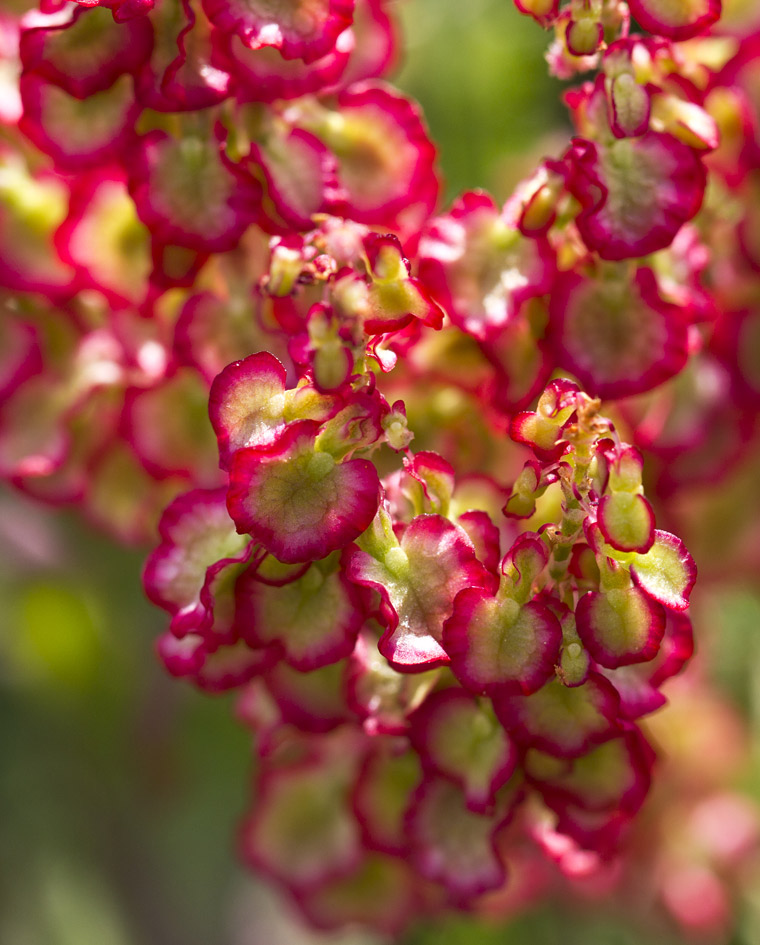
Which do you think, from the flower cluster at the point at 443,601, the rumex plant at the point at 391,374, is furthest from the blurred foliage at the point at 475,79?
the flower cluster at the point at 443,601

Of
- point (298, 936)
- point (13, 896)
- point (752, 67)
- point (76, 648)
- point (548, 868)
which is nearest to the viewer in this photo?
point (752, 67)

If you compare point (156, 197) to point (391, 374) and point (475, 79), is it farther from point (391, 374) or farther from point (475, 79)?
point (475, 79)

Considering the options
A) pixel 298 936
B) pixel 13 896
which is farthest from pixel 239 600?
pixel 298 936

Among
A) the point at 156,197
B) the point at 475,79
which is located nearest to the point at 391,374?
the point at 156,197

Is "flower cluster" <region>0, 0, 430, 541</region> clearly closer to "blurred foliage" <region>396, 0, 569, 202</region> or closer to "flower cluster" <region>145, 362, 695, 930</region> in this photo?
"flower cluster" <region>145, 362, 695, 930</region>

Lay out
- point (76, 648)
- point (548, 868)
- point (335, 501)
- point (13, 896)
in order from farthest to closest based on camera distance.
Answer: point (13, 896) → point (76, 648) → point (548, 868) → point (335, 501)

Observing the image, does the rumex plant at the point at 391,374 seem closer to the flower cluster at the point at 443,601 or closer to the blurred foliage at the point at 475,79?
the flower cluster at the point at 443,601

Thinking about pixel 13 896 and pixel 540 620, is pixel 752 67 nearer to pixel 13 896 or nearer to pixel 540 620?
pixel 540 620

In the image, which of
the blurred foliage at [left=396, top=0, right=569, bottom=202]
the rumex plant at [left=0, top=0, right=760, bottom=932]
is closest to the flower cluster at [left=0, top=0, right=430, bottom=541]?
the rumex plant at [left=0, top=0, right=760, bottom=932]

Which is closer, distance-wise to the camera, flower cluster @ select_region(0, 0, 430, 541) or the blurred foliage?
flower cluster @ select_region(0, 0, 430, 541)
